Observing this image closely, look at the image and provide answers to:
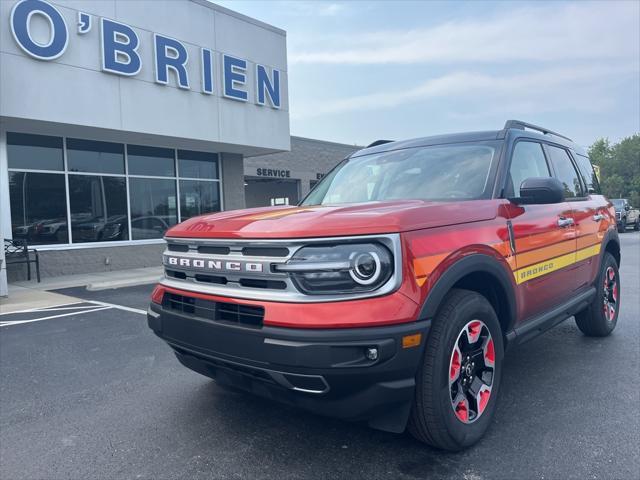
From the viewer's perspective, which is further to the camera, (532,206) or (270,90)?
(270,90)

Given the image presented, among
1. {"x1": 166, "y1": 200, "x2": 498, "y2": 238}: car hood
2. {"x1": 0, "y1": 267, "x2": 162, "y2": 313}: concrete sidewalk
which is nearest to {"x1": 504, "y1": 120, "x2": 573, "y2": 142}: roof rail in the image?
{"x1": 166, "y1": 200, "x2": 498, "y2": 238}: car hood

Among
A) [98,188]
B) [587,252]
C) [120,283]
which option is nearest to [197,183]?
[98,188]

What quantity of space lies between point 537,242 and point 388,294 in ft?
5.72

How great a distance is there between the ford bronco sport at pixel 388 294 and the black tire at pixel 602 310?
57.8 inches

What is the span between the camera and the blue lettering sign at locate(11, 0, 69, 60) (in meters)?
10.2

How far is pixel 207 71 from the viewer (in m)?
13.9

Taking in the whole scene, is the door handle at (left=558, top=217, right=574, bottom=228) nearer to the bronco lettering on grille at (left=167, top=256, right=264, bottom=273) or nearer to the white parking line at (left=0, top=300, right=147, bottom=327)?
the bronco lettering on grille at (left=167, top=256, right=264, bottom=273)

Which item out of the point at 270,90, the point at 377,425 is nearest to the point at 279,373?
the point at 377,425

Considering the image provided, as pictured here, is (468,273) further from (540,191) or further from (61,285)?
(61,285)

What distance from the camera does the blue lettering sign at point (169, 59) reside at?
41.8 feet

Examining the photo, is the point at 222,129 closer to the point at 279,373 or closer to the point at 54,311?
the point at 54,311

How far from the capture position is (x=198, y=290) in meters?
2.84

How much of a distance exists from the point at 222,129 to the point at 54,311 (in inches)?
321

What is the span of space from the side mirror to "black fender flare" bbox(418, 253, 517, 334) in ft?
1.72
